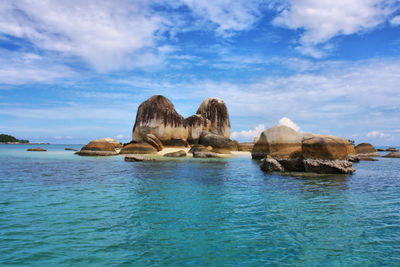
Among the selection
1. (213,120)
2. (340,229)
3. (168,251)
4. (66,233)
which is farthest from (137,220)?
(213,120)

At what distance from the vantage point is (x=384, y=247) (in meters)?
5.20

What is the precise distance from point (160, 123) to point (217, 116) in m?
12.1

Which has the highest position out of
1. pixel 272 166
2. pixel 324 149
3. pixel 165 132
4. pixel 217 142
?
pixel 165 132

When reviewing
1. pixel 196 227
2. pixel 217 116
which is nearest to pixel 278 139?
pixel 217 116

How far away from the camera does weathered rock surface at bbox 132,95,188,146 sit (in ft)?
128

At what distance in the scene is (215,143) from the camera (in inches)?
1551

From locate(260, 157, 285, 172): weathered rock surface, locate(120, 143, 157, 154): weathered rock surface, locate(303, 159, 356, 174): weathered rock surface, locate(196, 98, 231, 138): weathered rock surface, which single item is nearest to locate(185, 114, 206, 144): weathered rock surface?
locate(196, 98, 231, 138): weathered rock surface

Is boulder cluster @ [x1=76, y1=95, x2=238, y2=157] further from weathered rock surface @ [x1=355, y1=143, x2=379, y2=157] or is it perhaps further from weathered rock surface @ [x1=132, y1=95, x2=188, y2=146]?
weathered rock surface @ [x1=355, y1=143, x2=379, y2=157]

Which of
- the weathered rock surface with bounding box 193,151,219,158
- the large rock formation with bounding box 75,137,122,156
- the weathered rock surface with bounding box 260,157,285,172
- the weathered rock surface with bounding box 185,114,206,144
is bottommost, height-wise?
the weathered rock surface with bounding box 260,157,285,172

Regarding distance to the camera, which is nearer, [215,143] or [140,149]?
[140,149]

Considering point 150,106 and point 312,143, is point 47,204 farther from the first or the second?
point 150,106

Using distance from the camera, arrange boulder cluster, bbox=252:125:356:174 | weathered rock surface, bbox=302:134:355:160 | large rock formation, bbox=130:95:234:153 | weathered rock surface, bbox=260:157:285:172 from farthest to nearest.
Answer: large rock formation, bbox=130:95:234:153
weathered rock surface, bbox=260:157:285:172
weathered rock surface, bbox=302:134:355:160
boulder cluster, bbox=252:125:356:174

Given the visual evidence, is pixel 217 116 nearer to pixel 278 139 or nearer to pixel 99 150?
pixel 278 139

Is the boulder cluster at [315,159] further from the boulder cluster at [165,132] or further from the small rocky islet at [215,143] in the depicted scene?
the boulder cluster at [165,132]
